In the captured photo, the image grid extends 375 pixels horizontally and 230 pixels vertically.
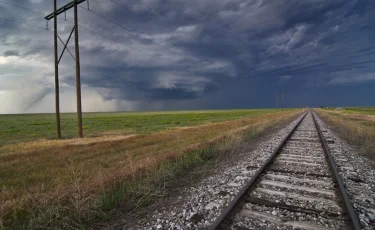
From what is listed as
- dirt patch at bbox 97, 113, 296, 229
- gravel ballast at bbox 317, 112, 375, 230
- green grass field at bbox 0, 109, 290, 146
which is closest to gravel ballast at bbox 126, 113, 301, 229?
dirt patch at bbox 97, 113, 296, 229

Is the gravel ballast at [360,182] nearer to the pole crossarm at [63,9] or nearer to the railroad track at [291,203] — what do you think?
the railroad track at [291,203]

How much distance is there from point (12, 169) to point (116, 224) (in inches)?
324

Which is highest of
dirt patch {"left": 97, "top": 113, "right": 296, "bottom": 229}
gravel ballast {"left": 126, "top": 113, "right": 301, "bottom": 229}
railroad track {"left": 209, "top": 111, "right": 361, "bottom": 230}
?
railroad track {"left": 209, "top": 111, "right": 361, "bottom": 230}

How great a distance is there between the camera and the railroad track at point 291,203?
362 cm

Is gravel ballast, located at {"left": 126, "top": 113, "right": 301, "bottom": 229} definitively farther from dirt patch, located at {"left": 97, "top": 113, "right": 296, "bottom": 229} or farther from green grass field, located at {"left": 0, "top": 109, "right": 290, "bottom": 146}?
green grass field, located at {"left": 0, "top": 109, "right": 290, "bottom": 146}

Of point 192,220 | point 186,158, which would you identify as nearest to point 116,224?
point 192,220

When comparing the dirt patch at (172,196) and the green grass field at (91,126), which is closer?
the dirt patch at (172,196)

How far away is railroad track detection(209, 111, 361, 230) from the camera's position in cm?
362

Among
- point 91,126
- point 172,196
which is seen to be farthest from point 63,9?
point 91,126

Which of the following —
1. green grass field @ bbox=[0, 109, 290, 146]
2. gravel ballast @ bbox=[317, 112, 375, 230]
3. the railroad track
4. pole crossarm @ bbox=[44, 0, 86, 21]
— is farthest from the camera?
green grass field @ bbox=[0, 109, 290, 146]

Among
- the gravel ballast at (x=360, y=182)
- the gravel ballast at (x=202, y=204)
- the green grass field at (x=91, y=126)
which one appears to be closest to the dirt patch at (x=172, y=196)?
the gravel ballast at (x=202, y=204)

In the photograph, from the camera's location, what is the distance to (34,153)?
12.7 m

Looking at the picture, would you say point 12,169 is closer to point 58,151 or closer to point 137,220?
point 58,151

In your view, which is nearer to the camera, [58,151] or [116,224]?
[116,224]
